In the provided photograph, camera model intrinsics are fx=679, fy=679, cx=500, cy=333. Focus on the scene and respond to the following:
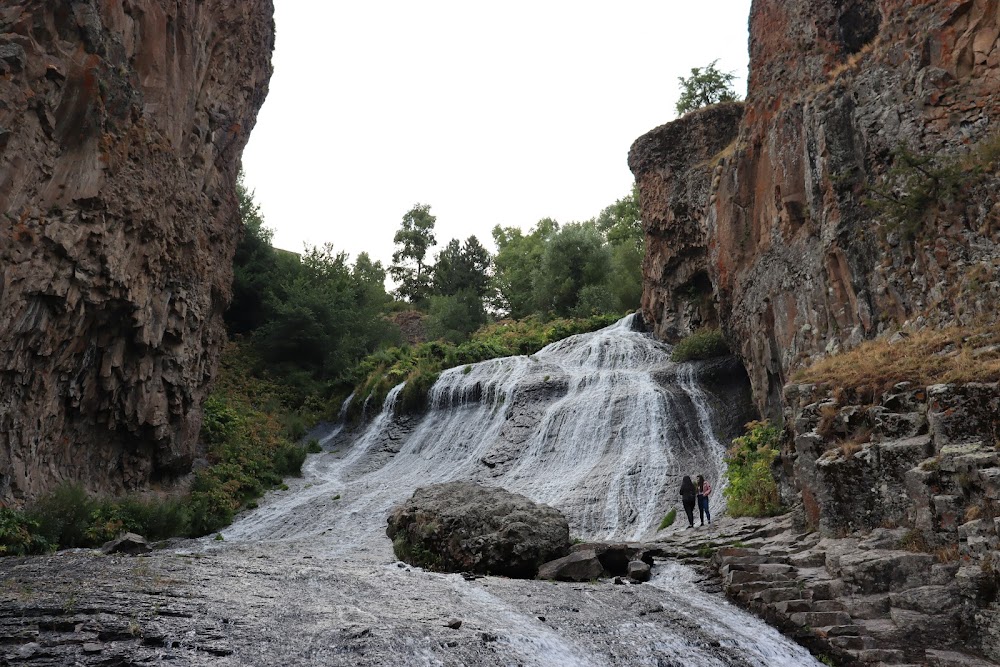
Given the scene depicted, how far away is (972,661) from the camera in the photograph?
22.1ft

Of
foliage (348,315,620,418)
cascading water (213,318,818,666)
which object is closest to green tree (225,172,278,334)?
foliage (348,315,620,418)

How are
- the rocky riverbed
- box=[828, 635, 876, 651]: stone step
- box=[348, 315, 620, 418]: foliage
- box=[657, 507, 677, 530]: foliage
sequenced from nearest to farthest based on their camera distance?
the rocky riverbed → box=[828, 635, 876, 651]: stone step → box=[657, 507, 677, 530]: foliage → box=[348, 315, 620, 418]: foliage

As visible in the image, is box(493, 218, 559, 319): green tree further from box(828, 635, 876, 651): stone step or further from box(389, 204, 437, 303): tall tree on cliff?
box(828, 635, 876, 651): stone step

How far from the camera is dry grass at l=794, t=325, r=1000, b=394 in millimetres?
8992

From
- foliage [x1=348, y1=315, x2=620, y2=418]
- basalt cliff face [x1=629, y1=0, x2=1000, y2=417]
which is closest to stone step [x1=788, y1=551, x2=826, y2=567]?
basalt cliff face [x1=629, y1=0, x2=1000, y2=417]

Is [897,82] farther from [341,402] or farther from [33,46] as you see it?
[341,402]

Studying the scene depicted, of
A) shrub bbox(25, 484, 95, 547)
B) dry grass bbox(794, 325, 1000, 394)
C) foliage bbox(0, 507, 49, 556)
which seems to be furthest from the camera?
shrub bbox(25, 484, 95, 547)

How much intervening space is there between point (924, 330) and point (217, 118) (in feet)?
64.0

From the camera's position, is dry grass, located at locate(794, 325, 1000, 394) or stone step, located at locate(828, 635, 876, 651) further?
dry grass, located at locate(794, 325, 1000, 394)

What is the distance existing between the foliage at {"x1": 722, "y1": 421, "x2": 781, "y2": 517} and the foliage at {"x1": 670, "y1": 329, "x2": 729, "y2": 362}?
6.35 metres

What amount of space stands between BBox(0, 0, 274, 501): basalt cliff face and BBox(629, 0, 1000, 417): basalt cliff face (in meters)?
15.6

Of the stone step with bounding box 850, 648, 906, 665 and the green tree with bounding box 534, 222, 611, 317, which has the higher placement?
the green tree with bounding box 534, 222, 611, 317

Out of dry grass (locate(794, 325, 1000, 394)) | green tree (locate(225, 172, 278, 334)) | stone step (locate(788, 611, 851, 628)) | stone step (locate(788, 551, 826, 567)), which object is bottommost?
stone step (locate(788, 611, 851, 628))

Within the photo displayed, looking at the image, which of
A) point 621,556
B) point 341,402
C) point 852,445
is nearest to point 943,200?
point 852,445
